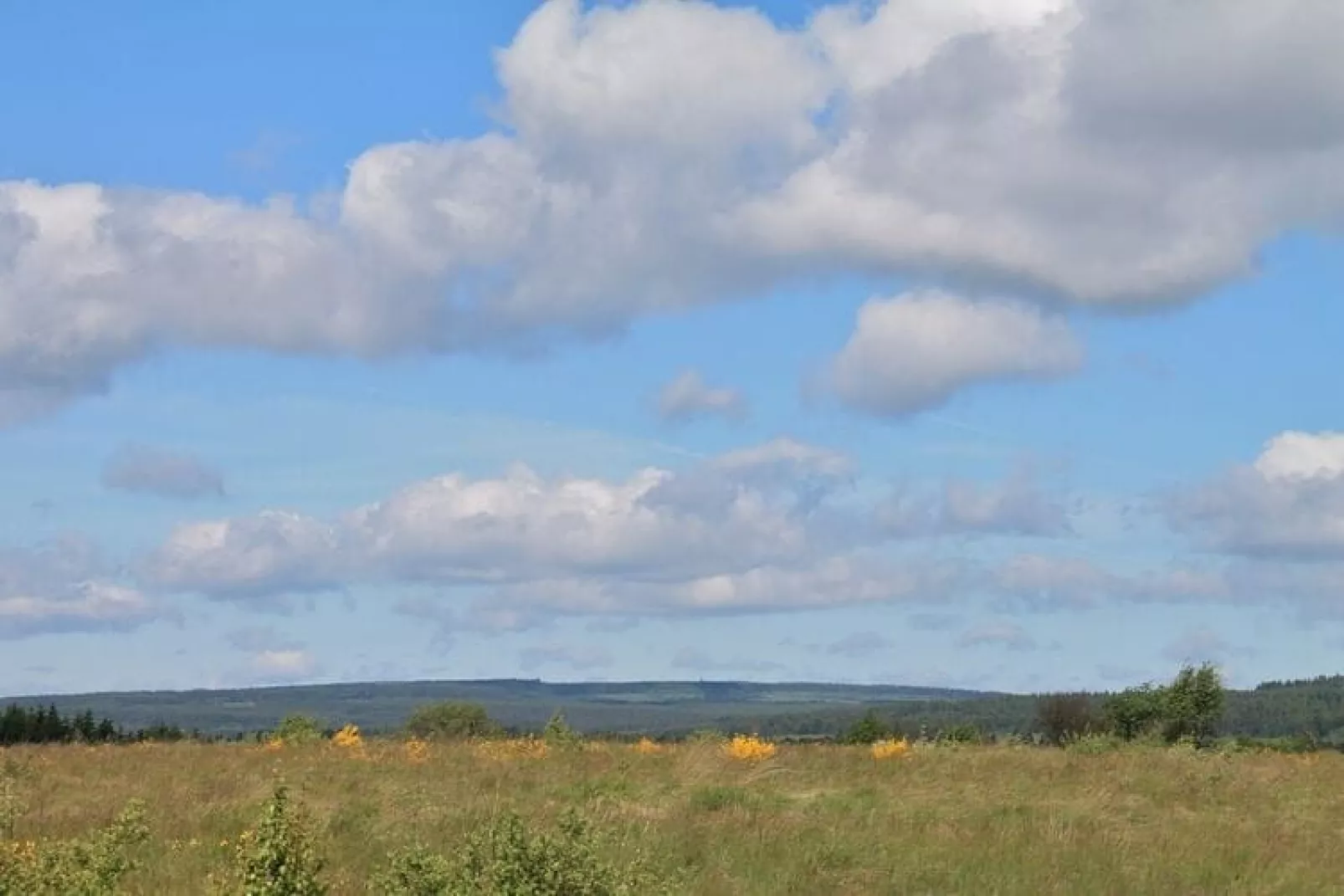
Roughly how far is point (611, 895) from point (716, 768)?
1328 centimetres

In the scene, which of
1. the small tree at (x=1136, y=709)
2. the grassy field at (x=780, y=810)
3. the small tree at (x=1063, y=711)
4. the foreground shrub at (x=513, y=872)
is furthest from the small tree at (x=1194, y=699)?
the foreground shrub at (x=513, y=872)

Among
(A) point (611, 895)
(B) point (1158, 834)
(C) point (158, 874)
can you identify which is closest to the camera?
(A) point (611, 895)

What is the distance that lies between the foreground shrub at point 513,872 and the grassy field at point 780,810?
1812 millimetres

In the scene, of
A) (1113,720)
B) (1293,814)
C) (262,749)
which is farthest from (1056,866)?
(1113,720)

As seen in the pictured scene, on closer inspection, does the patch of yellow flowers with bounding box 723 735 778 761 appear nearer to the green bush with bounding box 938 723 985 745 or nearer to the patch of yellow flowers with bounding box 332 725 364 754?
the green bush with bounding box 938 723 985 745

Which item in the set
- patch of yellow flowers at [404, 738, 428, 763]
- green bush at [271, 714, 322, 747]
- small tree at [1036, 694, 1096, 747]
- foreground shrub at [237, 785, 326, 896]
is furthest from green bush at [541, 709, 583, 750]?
small tree at [1036, 694, 1096, 747]

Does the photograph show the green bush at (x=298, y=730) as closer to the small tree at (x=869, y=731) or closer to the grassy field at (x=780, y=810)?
the grassy field at (x=780, y=810)

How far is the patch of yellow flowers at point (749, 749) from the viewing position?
86.8ft

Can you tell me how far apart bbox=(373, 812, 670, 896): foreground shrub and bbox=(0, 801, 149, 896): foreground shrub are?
208 cm

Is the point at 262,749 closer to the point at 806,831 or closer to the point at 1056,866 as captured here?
the point at 806,831

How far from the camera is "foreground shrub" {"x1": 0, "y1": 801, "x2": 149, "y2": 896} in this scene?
37.7 feet

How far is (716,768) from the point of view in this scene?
24.6 meters

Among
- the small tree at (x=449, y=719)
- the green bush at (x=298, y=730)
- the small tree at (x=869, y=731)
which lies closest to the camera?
the green bush at (x=298, y=730)

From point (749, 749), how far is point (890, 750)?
2.72 meters
